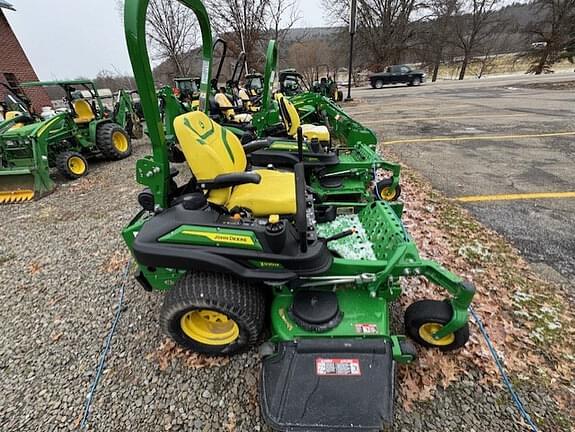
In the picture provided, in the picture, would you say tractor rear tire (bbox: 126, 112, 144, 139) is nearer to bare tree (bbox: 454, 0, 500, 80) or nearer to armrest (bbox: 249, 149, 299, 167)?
armrest (bbox: 249, 149, 299, 167)

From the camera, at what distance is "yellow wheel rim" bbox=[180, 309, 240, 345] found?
2.07 m

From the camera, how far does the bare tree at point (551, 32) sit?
25312 mm

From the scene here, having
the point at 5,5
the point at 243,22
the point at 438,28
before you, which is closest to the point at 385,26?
the point at 438,28

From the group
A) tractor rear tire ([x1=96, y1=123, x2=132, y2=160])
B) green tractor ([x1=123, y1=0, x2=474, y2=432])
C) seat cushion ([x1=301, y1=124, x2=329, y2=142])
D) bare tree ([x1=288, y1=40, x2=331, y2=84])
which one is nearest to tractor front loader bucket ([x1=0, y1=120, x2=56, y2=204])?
tractor rear tire ([x1=96, y1=123, x2=132, y2=160])

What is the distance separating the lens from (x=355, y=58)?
1314 inches

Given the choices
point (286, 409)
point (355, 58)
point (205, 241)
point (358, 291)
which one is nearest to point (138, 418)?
point (286, 409)

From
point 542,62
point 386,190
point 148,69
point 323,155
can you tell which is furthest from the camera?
point 542,62

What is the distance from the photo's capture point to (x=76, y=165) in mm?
6285

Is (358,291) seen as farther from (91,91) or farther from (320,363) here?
(91,91)

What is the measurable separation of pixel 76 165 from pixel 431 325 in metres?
7.08

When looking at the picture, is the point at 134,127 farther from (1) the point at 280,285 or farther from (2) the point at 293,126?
(1) the point at 280,285

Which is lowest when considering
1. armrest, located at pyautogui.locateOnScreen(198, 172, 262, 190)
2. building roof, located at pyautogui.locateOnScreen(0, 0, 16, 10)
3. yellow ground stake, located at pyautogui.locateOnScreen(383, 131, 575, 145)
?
yellow ground stake, located at pyautogui.locateOnScreen(383, 131, 575, 145)

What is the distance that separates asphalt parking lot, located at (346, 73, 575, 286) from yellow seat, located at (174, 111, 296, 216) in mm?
2497

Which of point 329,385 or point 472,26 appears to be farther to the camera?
point 472,26
